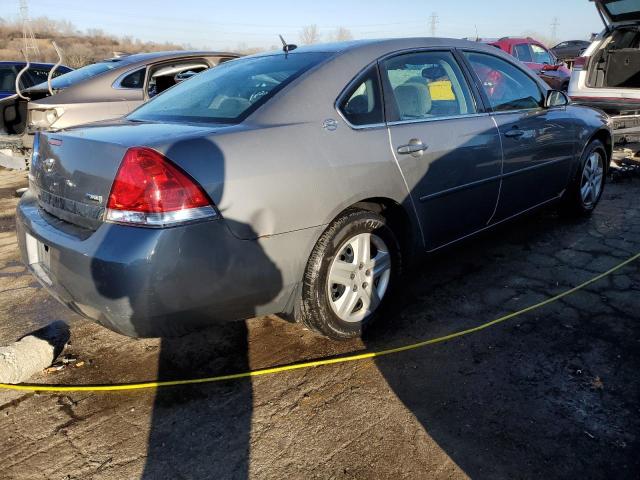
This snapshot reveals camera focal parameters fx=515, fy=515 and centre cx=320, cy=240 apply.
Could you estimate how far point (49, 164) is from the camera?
2.55m

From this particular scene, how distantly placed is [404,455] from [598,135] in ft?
13.1

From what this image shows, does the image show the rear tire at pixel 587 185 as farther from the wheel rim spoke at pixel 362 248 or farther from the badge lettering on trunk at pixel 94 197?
the badge lettering on trunk at pixel 94 197

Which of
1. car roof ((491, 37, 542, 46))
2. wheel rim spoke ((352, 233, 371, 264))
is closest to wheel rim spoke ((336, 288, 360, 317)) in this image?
wheel rim spoke ((352, 233, 371, 264))

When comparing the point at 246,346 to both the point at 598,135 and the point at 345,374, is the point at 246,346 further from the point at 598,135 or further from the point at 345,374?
the point at 598,135

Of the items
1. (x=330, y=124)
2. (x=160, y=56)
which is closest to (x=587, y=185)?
(x=330, y=124)

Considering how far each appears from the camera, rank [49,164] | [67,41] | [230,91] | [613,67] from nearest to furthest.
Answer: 1. [49,164]
2. [230,91]
3. [613,67]
4. [67,41]

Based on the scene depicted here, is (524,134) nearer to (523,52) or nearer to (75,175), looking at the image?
(75,175)

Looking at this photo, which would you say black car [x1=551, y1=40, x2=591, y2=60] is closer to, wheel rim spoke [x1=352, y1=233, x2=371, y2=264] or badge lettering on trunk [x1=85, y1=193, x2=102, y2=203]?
wheel rim spoke [x1=352, y1=233, x2=371, y2=264]

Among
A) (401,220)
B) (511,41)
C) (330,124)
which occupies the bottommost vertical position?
(401,220)

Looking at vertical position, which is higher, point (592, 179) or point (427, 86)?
point (427, 86)

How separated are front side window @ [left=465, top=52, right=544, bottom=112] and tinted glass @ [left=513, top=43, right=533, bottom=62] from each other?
30.8 ft

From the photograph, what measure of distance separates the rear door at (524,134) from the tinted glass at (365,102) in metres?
1.02

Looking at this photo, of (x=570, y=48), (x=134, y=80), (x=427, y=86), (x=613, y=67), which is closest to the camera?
(x=427, y=86)

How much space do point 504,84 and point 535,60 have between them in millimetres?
10319
